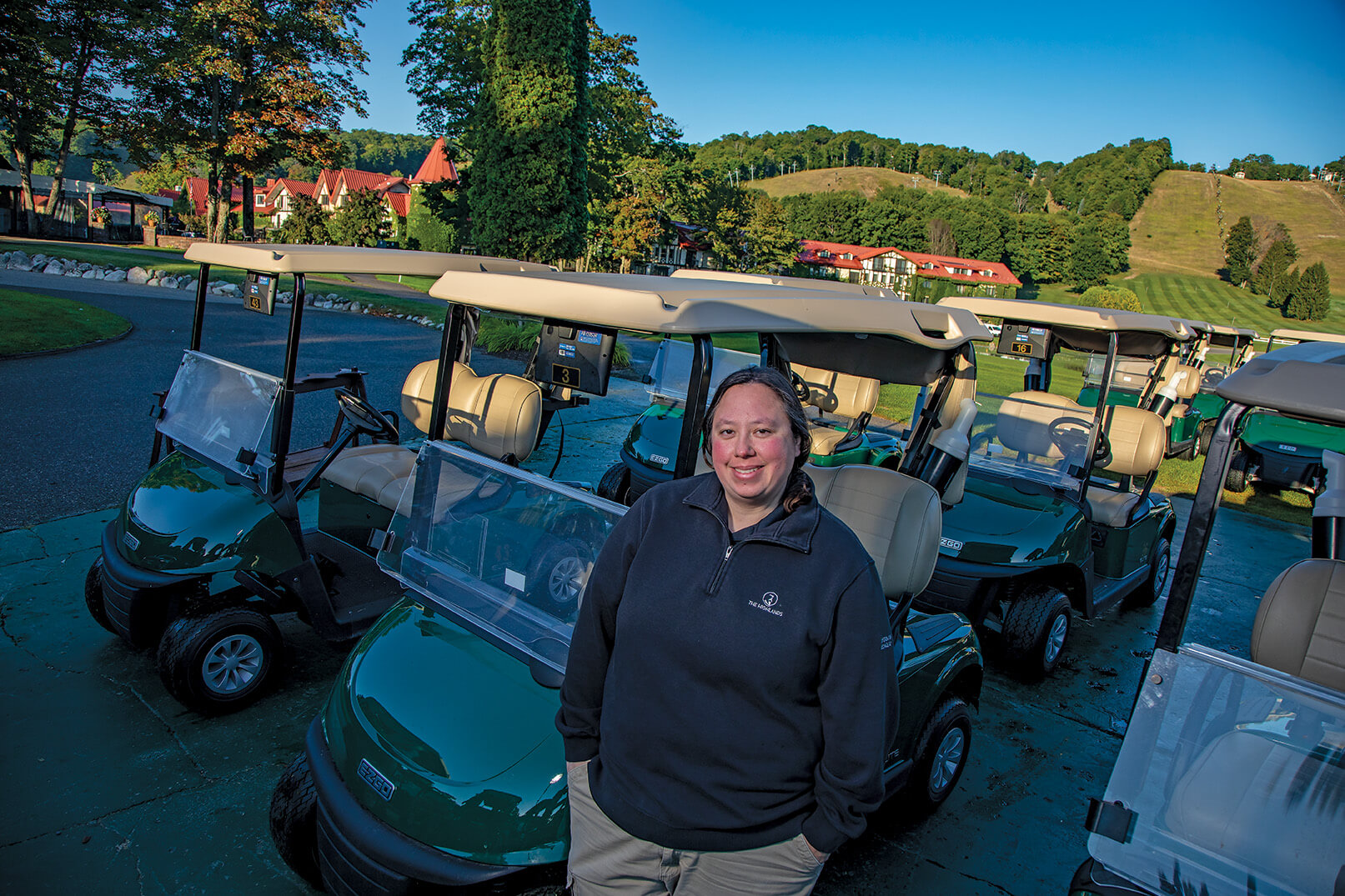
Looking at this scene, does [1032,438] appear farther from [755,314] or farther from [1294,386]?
[755,314]

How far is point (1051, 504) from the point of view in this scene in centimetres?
481

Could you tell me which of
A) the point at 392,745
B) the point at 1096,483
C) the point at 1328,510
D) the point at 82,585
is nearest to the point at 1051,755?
the point at 1328,510

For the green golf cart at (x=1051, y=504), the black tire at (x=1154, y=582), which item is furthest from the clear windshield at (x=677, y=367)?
the black tire at (x=1154, y=582)

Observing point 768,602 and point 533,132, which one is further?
point 533,132

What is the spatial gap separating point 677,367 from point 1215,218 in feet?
410

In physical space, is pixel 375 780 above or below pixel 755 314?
below


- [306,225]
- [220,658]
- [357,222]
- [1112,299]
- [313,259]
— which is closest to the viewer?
[220,658]

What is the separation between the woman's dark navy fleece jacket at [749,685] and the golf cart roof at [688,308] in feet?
2.66

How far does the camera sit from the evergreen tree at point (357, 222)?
39.2 meters

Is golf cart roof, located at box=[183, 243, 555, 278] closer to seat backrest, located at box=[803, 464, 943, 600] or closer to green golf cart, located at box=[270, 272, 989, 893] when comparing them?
green golf cart, located at box=[270, 272, 989, 893]

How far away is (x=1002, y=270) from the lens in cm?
8206

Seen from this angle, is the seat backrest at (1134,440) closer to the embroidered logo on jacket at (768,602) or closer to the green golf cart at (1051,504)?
the green golf cart at (1051,504)

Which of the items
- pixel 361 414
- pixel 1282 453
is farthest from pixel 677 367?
pixel 1282 453

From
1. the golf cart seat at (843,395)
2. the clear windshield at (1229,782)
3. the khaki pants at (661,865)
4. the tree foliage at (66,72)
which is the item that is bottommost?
the khaki pants at (661,865)
